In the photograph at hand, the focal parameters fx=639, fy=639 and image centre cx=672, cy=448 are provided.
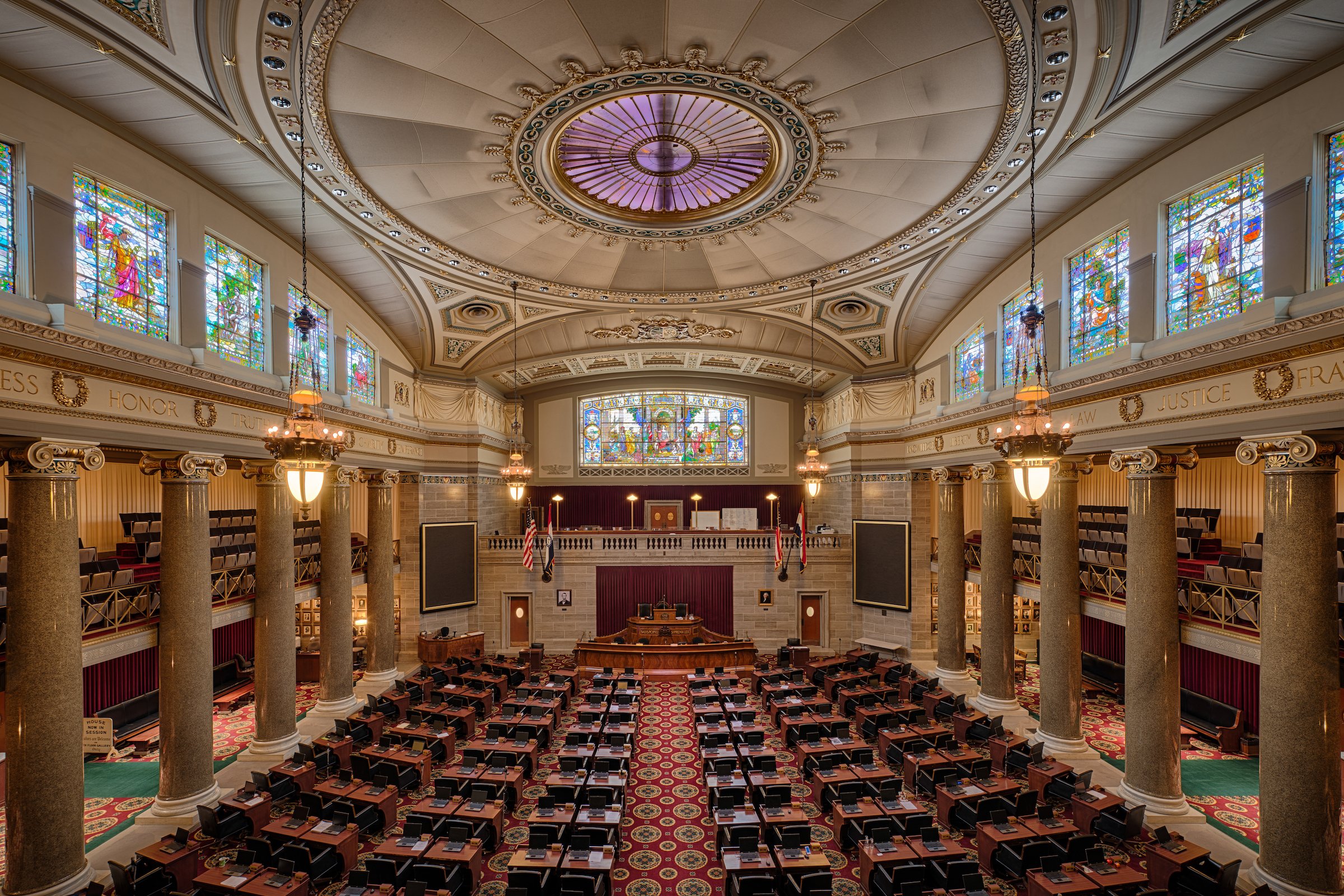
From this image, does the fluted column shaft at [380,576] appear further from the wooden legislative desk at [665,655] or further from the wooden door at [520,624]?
the wooden legislative desk at [665,655]

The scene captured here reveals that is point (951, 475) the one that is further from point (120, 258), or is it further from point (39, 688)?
point (39, 688)

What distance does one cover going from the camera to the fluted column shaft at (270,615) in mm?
12102

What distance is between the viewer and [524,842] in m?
9.36

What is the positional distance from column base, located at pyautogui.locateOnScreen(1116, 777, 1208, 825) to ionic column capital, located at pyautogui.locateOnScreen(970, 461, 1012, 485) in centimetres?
632

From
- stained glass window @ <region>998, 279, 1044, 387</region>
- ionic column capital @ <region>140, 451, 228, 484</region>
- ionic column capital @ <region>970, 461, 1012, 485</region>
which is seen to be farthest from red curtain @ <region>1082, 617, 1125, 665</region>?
ionic column capital @ <region>140, 451, 228, 484</region>

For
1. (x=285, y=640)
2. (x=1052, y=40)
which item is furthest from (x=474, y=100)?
(x=285, y=640)

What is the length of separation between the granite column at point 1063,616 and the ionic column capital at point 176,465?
48.3 feet

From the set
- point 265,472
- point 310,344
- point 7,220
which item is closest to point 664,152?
point 7,220

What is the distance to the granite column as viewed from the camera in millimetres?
11875

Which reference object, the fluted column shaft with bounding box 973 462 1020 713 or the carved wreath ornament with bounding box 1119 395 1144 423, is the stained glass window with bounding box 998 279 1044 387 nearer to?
the fluted column shaft with bounding box 973 462 1020 713

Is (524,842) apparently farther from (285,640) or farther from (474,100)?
(474,100)

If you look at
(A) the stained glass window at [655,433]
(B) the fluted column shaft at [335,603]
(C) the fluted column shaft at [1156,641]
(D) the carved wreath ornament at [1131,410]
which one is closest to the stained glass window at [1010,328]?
(D) the carved wreath ornament at [1131,410]

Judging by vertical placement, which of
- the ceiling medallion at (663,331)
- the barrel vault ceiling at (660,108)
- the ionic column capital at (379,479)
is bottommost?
the ionic column capital at (379,479)

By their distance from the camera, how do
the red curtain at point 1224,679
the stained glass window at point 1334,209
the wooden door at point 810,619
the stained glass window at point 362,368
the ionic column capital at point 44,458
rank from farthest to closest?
the wooden door at point 810,619
the stained glass window at point 362,368
the red curtain at point 1224,679
the ionic column capital at point 44,458
the stained glass window at point 1334,209
